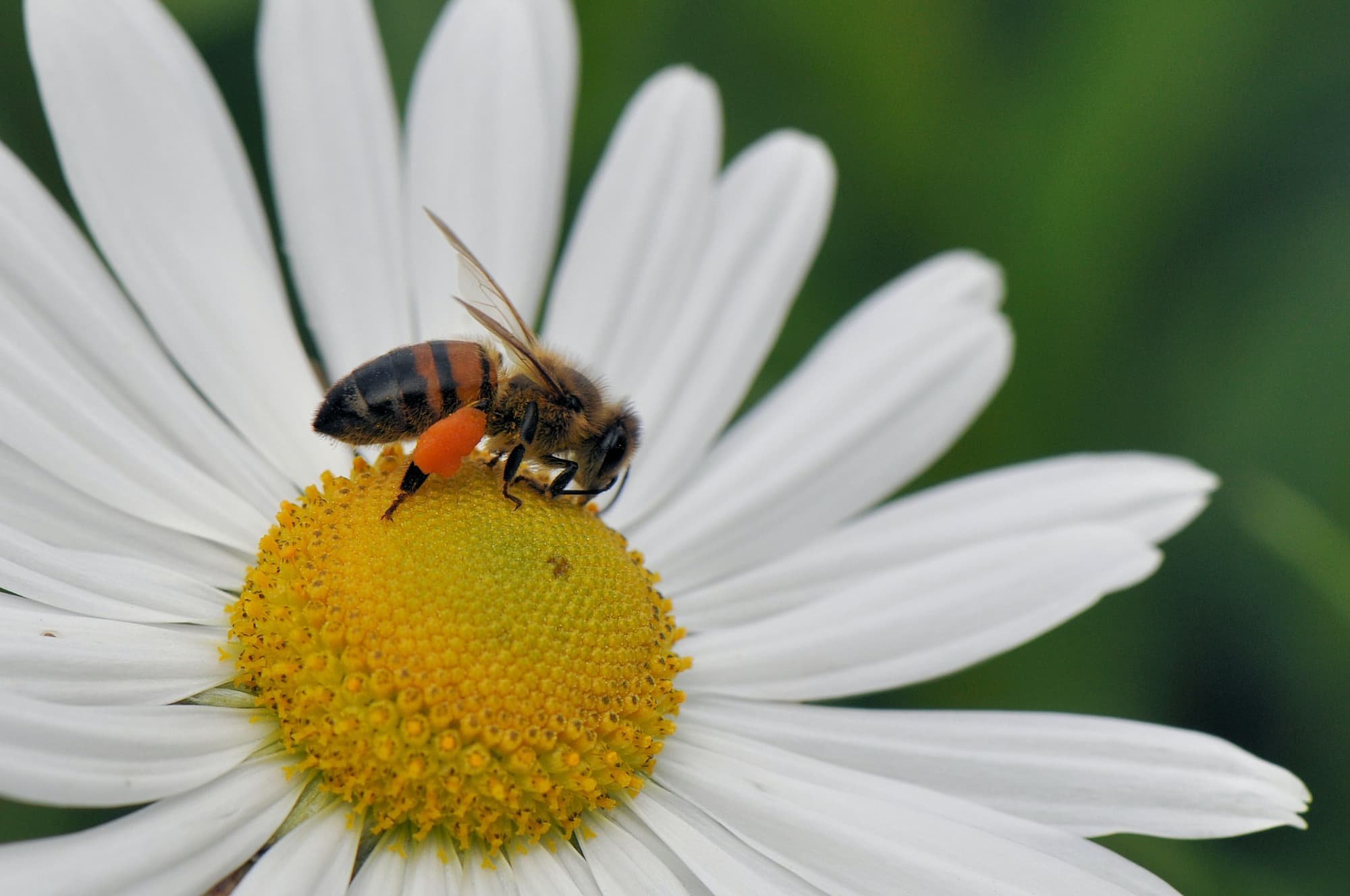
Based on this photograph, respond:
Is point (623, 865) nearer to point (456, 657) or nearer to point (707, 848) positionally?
point (707, 848)

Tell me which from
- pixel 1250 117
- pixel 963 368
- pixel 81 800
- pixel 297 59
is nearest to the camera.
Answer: pixel 81 800

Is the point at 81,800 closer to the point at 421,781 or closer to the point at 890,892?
the point at 421,781

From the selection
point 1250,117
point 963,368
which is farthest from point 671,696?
point 1250,117

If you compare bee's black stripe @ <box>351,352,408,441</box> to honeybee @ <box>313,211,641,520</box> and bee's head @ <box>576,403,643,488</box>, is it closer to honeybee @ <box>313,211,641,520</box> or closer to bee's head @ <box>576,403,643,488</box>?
honeybee @ <box>313,211,641,520</box>

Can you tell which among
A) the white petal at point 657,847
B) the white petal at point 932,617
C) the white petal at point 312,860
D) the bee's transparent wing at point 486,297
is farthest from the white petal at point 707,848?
the bee's transparent wing at point 486,297

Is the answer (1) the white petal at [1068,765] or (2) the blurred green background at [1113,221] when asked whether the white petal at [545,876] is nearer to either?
(1) the white petal at [1068,765]

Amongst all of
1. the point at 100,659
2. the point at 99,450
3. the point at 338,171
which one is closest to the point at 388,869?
the point at 100,659
